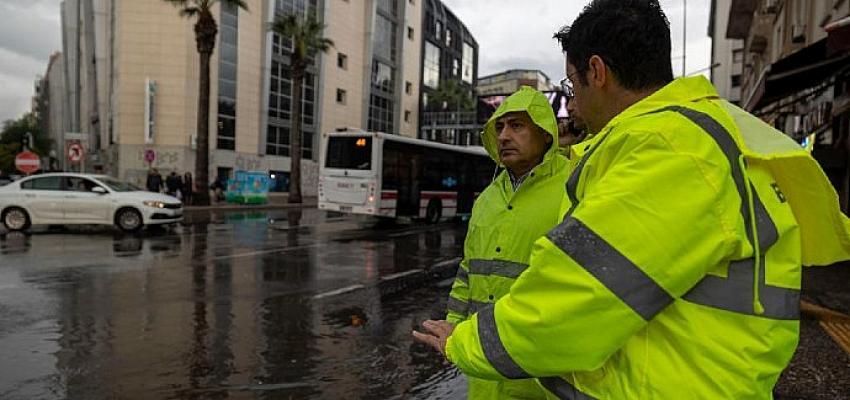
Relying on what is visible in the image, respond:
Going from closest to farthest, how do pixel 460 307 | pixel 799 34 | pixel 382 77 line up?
pixel 460 307 → pixel 799 34 → pixel 382 77

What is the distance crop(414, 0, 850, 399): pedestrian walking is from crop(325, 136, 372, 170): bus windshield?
1731 cm

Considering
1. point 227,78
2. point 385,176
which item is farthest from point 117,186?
point 227,78

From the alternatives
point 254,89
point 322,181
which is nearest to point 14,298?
point 322,181

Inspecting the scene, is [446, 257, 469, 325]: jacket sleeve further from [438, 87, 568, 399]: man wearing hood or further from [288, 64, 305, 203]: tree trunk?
[288, 64, 305, 203]: tree trunk

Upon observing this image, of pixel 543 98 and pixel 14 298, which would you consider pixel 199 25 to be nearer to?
pixel 14 298

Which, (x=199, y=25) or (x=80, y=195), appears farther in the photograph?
(x=199, y=25)

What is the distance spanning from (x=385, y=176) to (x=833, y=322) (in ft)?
44.5

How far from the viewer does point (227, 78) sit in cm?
3831

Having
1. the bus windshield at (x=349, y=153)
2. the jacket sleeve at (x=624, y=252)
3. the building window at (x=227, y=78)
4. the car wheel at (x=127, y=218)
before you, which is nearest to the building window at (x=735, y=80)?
the building window at (x=227, y=78)

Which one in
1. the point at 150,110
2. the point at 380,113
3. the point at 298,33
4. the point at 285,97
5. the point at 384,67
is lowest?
the point at 150,110

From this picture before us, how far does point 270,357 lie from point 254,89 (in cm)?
3719

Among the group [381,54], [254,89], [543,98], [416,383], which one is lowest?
[416,383]

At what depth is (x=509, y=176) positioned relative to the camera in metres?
2.78

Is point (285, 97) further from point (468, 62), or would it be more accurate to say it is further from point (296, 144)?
point (468, 62)
